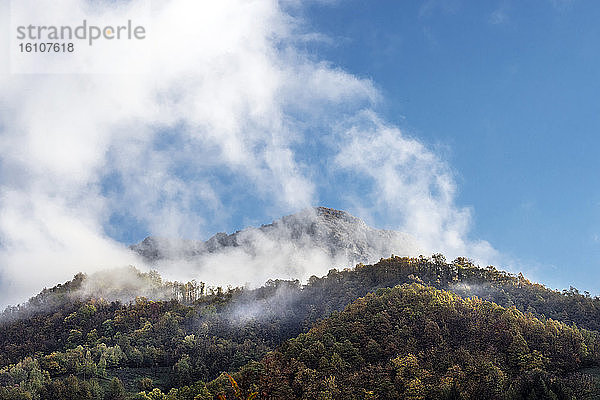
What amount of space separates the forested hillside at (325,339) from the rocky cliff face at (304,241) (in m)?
79.6

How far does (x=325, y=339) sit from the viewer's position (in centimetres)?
5750

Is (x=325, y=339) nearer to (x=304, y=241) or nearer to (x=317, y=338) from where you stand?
(x=317, y=338)

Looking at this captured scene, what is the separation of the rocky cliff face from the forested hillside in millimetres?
79634

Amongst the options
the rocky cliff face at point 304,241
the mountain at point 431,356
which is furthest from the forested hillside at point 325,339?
the rocky cliff face at point 304,241

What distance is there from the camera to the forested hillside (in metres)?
47.7

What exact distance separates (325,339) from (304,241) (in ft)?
416

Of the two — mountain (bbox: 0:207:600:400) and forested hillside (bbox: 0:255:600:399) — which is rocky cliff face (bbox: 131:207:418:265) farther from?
forested hillside (bbox: 0:255:600:399)

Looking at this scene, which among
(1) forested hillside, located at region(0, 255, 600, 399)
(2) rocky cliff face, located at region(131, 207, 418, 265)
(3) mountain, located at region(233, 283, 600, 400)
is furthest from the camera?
(2) rocky cliff face, located at region(131, 207, 418, 265)

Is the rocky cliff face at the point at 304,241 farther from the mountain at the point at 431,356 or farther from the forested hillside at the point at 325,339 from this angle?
the mountain at the point at 431,356

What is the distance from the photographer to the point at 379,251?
193 m

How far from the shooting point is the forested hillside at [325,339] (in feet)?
156

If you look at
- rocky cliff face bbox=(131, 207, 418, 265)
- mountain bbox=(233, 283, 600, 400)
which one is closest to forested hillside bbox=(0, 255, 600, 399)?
mountain bbox=(233, 283, 600, 400)

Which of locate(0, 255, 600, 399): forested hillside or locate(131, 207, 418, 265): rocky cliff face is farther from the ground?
locate(131, 207, 418, 265): rocky cliff face

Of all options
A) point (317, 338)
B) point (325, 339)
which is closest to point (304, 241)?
point (317, 338)
